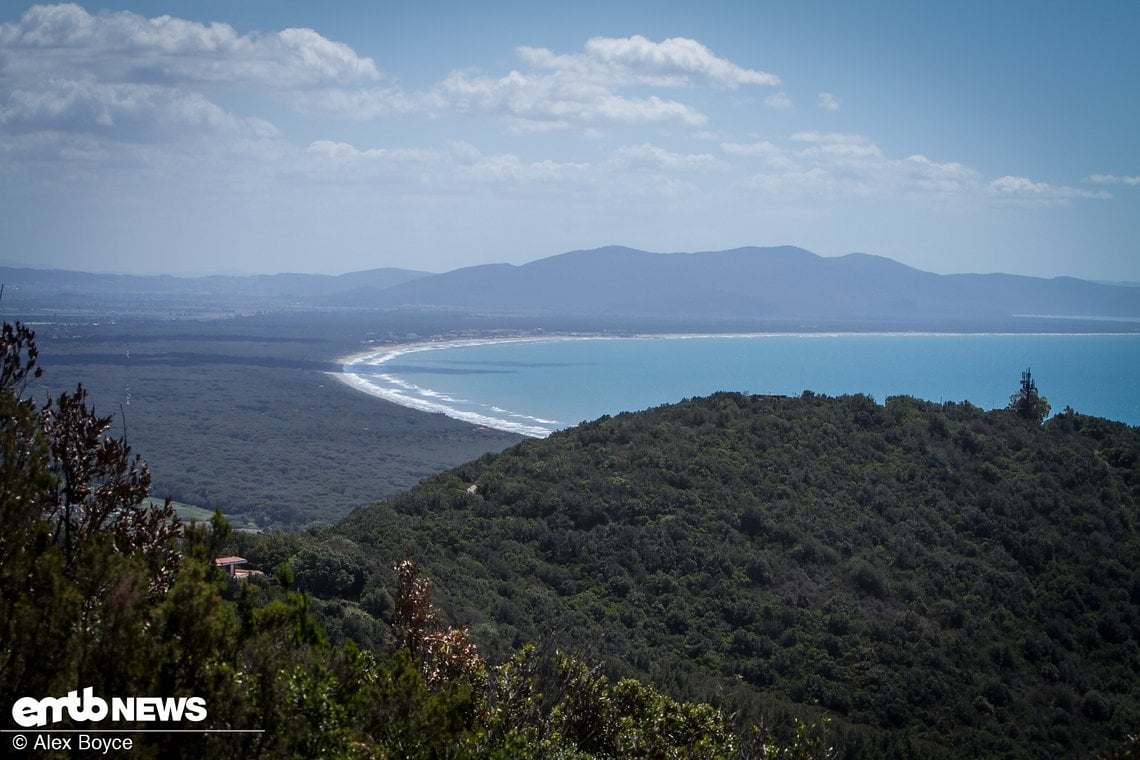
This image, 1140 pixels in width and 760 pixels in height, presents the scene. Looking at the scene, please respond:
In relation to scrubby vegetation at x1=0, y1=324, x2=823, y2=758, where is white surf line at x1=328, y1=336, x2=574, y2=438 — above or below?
below

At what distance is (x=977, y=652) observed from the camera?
73.3ft

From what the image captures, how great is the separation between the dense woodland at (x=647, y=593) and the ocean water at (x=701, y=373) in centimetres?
3144

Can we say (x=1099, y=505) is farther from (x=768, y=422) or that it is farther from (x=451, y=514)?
(x=451, y=514)

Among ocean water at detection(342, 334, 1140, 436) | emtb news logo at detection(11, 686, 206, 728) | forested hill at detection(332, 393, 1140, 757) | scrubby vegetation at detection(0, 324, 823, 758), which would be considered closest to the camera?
emtb news logo at detection(11, 686, 206, 728)

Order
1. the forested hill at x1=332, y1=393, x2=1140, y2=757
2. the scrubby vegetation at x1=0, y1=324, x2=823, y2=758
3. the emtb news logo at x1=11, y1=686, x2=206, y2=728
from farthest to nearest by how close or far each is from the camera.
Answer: the forested hill at x1=332, y1=393, x2=1140, y2=757 → the scrubby vegetation at x1=0, y1=324, x2=823, y2=758 → the emtb news logo at x1=11, y1=686, x2=206, y2=728

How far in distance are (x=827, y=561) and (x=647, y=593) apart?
566 cm

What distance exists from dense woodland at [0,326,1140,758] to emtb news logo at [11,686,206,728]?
0.23 ft

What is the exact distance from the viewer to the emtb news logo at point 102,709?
468 cm

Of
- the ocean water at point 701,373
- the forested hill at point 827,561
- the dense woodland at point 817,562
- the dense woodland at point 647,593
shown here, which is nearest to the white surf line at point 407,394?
the ocean water at point 701,373

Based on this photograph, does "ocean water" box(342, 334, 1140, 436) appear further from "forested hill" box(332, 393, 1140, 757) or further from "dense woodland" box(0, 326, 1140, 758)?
"dense woodland" box(0, 326, 1140, 758)

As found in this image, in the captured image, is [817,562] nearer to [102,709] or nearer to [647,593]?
[647,593]

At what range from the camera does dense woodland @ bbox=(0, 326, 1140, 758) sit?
5.66 metres

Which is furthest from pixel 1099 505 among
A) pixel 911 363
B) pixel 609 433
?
pixel 911 363

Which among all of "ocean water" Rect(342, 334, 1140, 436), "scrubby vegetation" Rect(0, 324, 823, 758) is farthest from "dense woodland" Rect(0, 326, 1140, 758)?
"ocean water" Rect(342, 334, 1140, 436)
